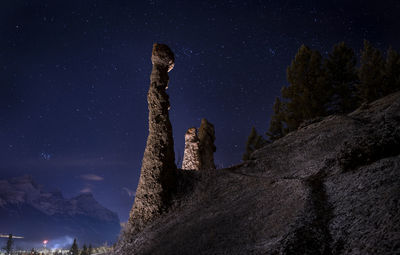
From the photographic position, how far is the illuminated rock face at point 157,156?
10.4 meters

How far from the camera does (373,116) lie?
13.9 m

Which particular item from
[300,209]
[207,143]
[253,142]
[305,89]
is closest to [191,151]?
[207,143]

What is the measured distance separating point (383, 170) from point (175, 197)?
7.72 m

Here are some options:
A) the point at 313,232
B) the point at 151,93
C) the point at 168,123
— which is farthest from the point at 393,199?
the point at 151,93

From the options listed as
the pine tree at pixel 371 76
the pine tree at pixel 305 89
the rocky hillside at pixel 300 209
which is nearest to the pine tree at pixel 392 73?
the pine tree at pixel 371 76

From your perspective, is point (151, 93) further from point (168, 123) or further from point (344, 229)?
point (344, 229)

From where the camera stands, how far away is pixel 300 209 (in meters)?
5.81

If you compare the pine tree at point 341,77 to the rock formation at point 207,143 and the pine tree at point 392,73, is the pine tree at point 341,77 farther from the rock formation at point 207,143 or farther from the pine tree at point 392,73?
the rock formation at point 207,143

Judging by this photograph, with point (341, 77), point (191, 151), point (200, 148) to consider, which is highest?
point (341, 77)

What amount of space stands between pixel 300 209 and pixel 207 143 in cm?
1717

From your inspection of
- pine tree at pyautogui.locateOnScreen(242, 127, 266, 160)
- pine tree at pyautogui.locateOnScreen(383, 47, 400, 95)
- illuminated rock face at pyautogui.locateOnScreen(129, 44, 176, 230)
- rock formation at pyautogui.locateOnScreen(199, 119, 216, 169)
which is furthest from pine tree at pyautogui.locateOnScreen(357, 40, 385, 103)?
illuminated rock face at pyautogui.locateOnScreen(129, 44, 176, 230)

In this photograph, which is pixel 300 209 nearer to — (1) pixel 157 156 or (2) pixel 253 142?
(1) pixel 157 156

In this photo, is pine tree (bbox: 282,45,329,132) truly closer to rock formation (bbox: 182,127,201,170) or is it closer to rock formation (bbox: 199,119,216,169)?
rock formation (bbox: 199,119,216,169)

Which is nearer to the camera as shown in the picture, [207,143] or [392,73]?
[207,143]
